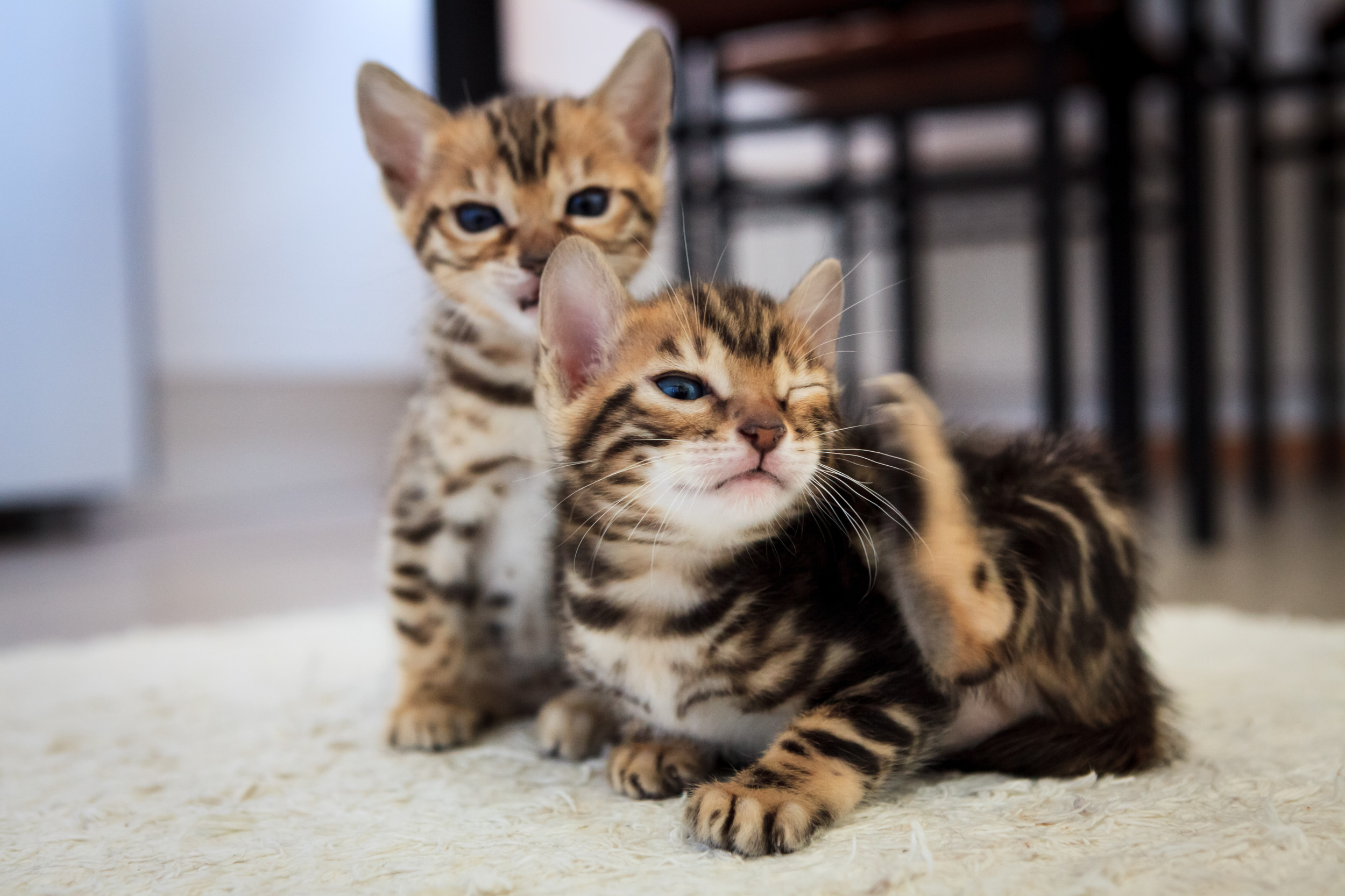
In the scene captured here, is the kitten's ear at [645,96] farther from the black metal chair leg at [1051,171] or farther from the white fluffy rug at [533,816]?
the black metal chair leg at [1051,171]

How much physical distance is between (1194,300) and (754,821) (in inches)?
73.1

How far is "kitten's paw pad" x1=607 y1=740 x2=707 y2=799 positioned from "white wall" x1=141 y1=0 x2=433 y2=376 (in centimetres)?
210

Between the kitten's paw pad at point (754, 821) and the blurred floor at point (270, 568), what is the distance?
59cm

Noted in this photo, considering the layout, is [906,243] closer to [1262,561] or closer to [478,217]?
[1262,561]

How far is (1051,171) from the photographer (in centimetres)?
185

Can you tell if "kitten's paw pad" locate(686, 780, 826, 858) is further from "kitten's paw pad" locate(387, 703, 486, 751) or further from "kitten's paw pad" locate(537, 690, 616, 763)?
"kitten's paw pad" locate(387, 703, 486, 751)

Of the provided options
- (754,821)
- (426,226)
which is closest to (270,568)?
(426,226)

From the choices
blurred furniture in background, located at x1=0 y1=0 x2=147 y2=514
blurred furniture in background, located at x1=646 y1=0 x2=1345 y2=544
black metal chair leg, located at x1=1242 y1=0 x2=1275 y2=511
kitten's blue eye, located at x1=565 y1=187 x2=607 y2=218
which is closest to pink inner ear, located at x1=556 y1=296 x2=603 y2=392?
kitten's blue eye, located at x1=565 y1=187 x2=607 y2=218

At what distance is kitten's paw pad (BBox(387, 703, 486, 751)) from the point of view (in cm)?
107

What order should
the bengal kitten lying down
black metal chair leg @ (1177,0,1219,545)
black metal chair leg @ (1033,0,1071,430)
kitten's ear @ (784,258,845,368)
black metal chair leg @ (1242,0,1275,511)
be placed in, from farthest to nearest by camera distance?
black metal chair leg @ (1242,0,1275,511)
black metal chair leg @ (1177,0,1219,545)
black metal chair leg @ (1033,0,1071,430)
kitten's ear @ (784,258,845,368)
the bengal kitten lying down

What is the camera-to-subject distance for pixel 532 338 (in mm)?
1115

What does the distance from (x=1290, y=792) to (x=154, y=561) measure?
235 cm

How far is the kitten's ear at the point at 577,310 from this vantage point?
89 cm

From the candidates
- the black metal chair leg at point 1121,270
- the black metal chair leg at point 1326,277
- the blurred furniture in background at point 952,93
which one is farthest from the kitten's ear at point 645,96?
the black metal chair leg at point 1326,277
